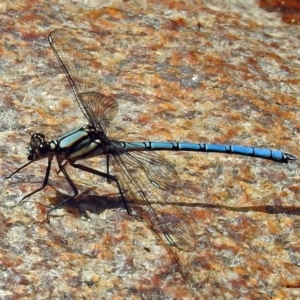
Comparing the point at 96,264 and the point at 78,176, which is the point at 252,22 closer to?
the point at 78,176

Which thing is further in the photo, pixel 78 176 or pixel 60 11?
pixel 60 11

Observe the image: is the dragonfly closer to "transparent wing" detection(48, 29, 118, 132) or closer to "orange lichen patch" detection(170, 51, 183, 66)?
"transparent wing" detection(48, 29, 118, 132)

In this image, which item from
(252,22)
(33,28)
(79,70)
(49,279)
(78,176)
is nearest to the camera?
(49,279)

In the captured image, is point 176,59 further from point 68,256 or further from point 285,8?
point 68,256

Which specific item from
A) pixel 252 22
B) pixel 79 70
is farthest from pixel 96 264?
pixel 252 22

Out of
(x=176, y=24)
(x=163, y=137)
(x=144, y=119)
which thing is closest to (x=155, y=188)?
(x=163, y=137)

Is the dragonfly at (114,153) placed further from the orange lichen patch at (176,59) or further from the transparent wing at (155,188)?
the orange lichen patch at (176,59)

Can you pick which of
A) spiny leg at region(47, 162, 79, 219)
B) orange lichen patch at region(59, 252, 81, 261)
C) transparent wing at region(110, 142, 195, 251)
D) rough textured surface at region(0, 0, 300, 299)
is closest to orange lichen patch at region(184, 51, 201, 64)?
rough textured surface at region(0, 0, 300, 299)
